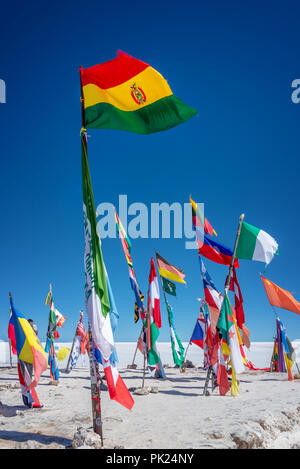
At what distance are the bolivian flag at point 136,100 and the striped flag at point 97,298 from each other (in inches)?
39.2

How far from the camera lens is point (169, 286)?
16.8 m

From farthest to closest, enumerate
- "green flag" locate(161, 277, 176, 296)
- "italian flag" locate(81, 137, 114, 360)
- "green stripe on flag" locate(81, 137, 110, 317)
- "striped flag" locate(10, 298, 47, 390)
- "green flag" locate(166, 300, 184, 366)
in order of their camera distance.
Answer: "green flag" locate(166, 300, 184, 366) → "green flag" locate(161, 277, 176, 296) → "striped flag" locate(10, 298, 47, 390) → "green stripe on flag" locate(81, 137, 110, 317) → "italian flag" locate(81, 137, 114, 360)

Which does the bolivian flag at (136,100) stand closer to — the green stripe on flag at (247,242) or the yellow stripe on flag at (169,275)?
the green stripe on flag at (247,242)

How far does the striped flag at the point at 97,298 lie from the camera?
5.80 m

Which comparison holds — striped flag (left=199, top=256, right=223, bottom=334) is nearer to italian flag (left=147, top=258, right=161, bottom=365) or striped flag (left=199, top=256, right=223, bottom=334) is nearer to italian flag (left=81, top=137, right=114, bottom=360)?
italian flag (left=147, top=258, right=161, bottom=365)

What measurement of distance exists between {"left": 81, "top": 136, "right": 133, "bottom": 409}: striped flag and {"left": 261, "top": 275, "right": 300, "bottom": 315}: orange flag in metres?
8.52

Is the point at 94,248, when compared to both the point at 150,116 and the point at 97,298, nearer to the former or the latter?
the point at 97,298

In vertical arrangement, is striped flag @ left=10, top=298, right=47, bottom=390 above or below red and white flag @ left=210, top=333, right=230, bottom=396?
above

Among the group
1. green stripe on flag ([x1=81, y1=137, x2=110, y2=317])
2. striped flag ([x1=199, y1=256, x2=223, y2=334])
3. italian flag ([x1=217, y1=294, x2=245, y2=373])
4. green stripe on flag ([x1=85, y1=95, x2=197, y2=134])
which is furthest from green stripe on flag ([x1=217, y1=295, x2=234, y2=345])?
green stripe on flag ([x1=85, y1=95, x2=197, y2=134])

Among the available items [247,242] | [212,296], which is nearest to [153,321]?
[212,296]

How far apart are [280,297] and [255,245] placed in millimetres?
2778

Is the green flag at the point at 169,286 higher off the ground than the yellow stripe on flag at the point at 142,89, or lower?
lower

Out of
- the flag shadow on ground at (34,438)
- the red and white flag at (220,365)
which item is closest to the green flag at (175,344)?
the red and white flag at (220,365)

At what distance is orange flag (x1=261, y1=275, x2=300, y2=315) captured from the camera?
12.7m
